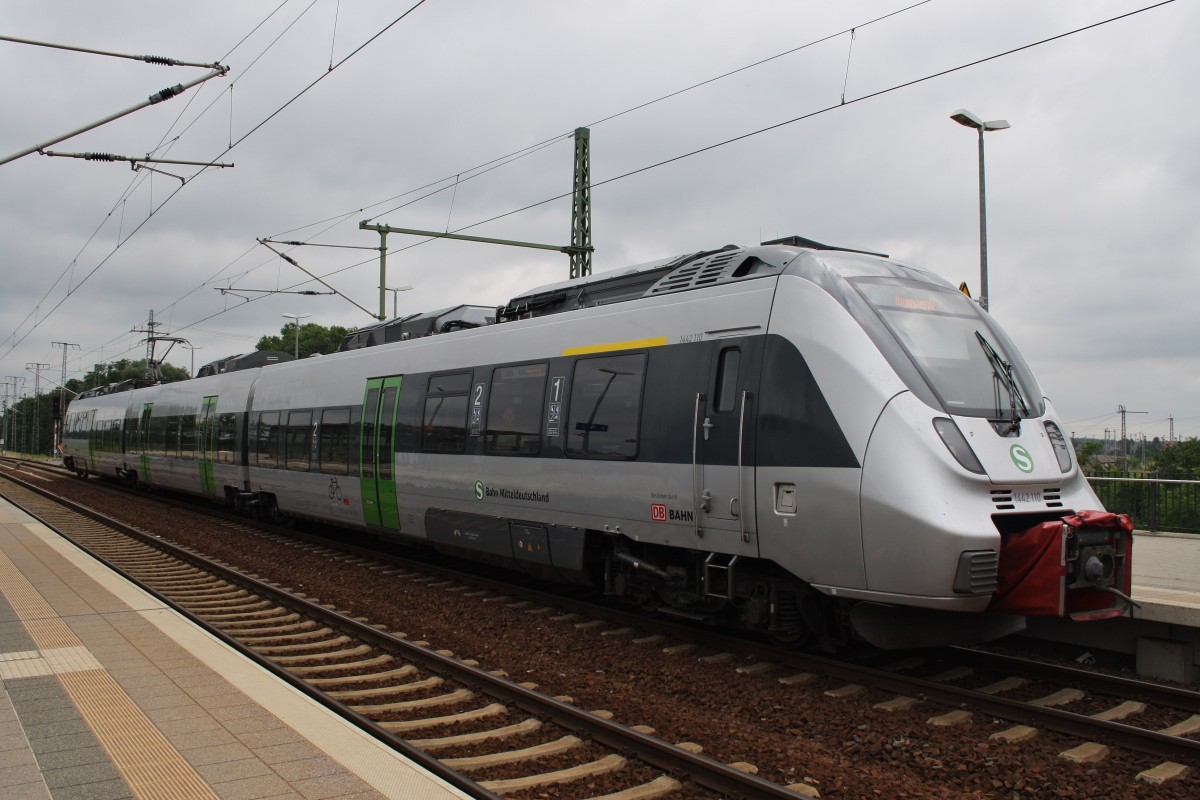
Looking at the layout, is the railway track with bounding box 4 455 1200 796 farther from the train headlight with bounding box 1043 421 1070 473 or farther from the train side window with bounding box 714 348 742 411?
the train side window with bounding box 714 348 742 411

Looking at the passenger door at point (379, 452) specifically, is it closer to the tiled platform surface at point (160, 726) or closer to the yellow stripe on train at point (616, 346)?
the yellow stripe on train at point (616, 346)

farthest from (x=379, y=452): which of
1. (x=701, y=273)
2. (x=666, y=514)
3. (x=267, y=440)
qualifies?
(x=701, y=273)

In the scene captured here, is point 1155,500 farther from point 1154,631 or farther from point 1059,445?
point 1059,445

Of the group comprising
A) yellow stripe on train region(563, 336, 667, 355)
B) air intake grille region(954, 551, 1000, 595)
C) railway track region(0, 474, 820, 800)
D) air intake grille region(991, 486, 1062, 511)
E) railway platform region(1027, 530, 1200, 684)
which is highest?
yellow stripe on train region(563, 336, 667, 355)

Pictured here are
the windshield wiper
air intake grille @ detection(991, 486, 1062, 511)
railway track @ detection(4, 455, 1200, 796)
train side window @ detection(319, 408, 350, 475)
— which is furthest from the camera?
train side window @ detection(319, 408, 350, 475)

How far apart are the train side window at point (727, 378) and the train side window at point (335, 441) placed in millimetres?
7958

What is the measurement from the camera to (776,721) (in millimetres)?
6199

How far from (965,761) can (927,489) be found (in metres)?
1.70

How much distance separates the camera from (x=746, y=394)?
24.0 feet

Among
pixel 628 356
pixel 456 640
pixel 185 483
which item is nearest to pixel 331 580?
pixel 456 640

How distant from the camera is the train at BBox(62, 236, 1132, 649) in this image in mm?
6316

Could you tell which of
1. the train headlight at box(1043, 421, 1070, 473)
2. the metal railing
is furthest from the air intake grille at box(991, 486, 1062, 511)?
the metal railing

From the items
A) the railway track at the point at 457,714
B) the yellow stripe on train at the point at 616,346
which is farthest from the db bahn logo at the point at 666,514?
the railway track at the point at 457,714

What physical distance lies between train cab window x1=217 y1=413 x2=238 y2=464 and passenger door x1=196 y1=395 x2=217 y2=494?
0.37 m
